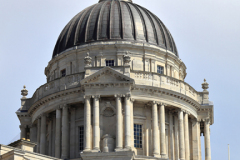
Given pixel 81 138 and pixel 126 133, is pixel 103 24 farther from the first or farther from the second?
pixel 126 133

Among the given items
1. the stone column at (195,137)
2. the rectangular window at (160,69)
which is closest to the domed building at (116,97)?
the rectangular window at (160,69)

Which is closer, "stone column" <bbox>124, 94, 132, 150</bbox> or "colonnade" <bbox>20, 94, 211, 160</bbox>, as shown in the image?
"stone column" <bbox>124, 94, 132, 150</bbox>

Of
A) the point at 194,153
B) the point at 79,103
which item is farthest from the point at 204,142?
the point at 79,103

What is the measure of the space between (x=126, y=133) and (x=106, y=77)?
222 inches

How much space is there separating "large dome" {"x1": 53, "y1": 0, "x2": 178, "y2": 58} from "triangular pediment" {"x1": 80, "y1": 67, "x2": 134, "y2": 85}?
24.8 ft

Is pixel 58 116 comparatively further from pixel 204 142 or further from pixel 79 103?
pixel 204 142

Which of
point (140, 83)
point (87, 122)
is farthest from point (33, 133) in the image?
point (140, 83)

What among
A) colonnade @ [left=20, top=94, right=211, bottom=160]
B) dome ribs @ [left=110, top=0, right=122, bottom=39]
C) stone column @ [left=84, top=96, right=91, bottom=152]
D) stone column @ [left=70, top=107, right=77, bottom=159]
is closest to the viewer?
stone column @ [left=84, top=96, right=91, bottom=152]

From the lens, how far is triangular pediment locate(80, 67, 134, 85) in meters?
71.3

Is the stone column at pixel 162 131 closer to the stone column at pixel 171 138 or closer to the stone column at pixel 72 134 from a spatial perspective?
the stone column at pixel 171 138

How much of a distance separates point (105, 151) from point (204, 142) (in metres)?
14.5

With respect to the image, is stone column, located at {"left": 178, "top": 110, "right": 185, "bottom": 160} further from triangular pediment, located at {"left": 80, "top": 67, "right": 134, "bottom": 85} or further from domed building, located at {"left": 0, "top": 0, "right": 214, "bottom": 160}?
triangular pediment, located at {"left": 80, "top": 67, "right": 134, "bottom": 85}

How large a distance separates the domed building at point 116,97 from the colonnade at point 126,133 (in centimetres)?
9

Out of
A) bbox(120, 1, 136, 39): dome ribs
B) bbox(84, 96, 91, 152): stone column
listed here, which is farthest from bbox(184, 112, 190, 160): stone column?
bbox(84, 96, 91, 152): stone column
